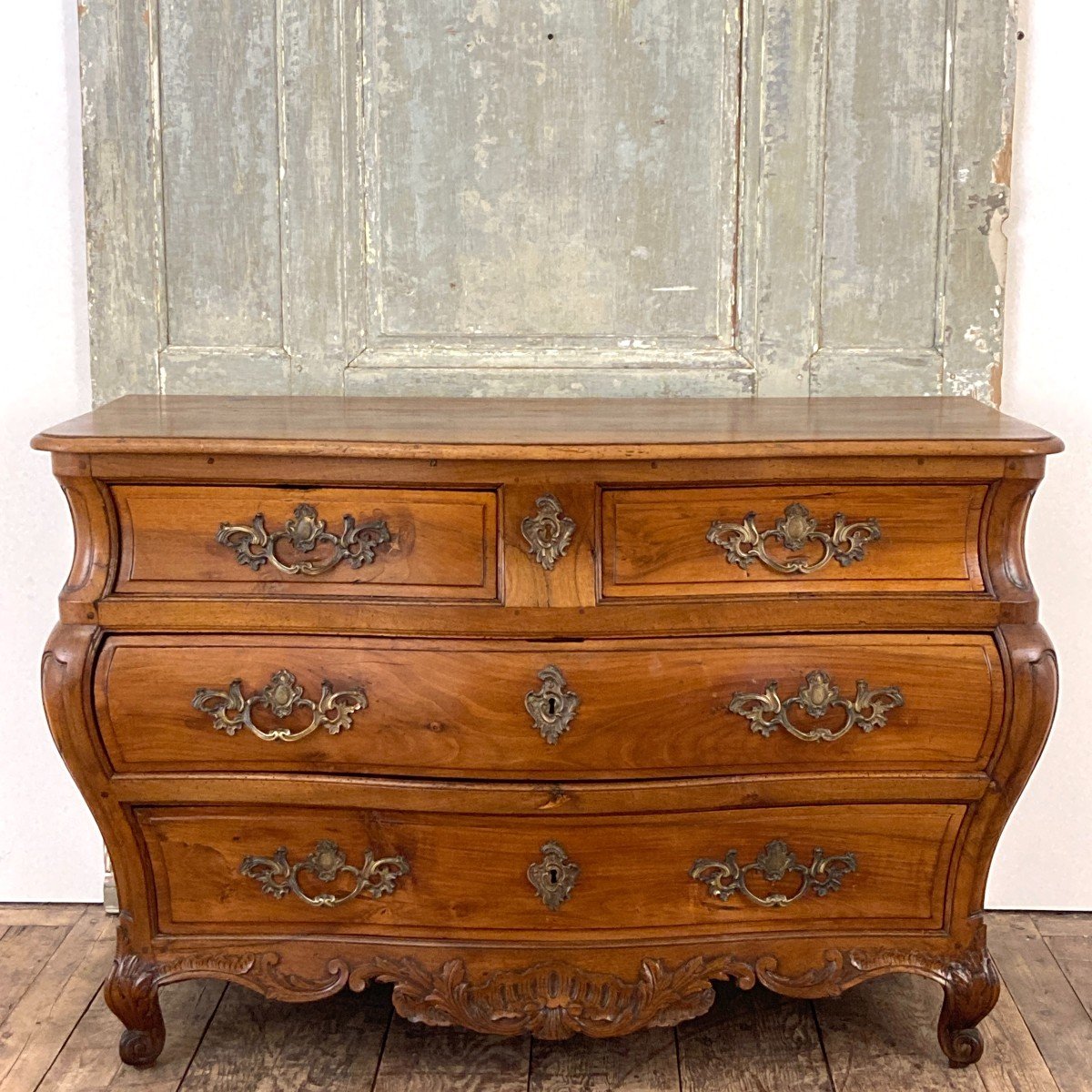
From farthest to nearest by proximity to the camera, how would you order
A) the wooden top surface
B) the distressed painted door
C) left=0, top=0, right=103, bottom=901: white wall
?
left=0, top=0, right=103, bottom=901: white wall, the distressed painted door, the wooden top surface

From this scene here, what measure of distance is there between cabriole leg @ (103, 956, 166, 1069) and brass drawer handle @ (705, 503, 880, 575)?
1180mm

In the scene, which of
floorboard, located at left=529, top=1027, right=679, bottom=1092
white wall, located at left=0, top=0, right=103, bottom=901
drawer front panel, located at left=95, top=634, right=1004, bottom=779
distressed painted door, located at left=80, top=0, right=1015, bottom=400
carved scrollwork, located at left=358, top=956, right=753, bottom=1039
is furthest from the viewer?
white wall, located at left=0, top=0, right=103, bottom=901

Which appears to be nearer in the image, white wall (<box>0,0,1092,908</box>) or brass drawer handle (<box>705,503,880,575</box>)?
brass drawer handle (<box>705,503,880,575</box>)

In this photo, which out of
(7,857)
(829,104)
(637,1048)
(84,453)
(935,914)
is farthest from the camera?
(7,857)

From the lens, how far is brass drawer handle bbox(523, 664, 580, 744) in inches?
78.0

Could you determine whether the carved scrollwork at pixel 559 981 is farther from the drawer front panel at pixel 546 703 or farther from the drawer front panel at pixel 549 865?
the drawer front panel at pixel 546 703

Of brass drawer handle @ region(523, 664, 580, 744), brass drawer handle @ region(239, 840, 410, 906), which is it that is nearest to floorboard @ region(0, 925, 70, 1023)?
brass drawer handle @ region(239, 840, 410, 906)

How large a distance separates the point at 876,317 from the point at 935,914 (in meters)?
1.13

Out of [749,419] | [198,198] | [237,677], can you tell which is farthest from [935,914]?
[198,198]

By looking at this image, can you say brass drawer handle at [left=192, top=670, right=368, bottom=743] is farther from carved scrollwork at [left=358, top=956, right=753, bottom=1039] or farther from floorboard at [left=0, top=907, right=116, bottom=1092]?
floorboard at [left=0, top=907, right=116, bottom=1092]

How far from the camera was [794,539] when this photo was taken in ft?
6.48

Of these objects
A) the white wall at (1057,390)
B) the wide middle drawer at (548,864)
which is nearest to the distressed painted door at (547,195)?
the white wall at (1057,390)

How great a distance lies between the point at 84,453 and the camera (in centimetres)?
194

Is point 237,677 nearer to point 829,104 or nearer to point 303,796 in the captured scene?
point 303,796
